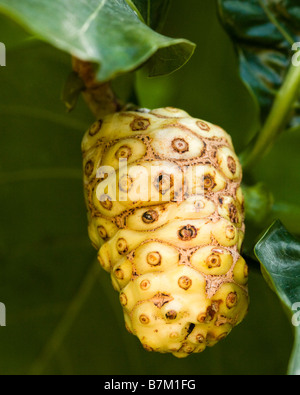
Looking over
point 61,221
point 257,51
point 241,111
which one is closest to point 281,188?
point 241,111

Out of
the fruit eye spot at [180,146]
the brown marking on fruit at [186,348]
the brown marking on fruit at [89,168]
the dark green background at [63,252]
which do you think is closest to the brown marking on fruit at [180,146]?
the fruit eye spot at [180,146]

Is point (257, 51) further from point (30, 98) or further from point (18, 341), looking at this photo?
point (18, 341)


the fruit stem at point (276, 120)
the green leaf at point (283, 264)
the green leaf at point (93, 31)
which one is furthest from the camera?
the fruit stem at point (276, 120)

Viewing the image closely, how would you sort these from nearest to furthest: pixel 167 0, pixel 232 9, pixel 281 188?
pixel 167 0
pixel 232 9
pixel 281 188

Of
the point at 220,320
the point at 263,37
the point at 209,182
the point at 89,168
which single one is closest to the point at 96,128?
the point at 89,168

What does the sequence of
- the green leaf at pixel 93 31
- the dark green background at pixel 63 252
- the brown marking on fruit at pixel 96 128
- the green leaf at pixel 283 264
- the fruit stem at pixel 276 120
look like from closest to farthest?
the green leaf at pixel 93 31 < the green leaf at pixel 283 264 < the brown marking on fruit at pixel 96 128 < the fruit stem at pixel 276 120 < the dark green background at pixel 63 252

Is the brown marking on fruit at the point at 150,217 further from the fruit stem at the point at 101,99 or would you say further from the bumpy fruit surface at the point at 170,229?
the fruit stem at the point at 101,99
